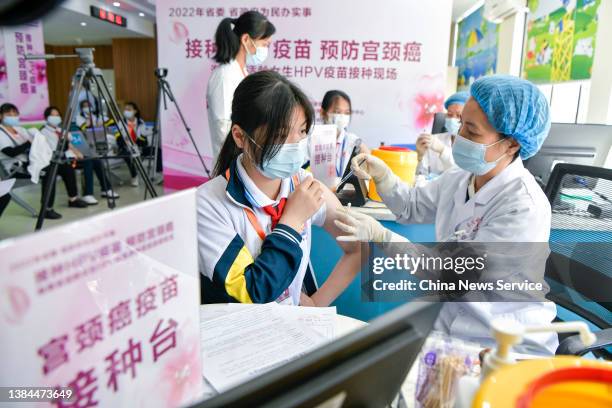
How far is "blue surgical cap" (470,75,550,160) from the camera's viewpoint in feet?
4.08

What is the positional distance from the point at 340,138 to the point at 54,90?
12807 mm

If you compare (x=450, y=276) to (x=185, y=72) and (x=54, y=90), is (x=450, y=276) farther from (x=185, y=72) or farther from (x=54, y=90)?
(x=54, y=90)

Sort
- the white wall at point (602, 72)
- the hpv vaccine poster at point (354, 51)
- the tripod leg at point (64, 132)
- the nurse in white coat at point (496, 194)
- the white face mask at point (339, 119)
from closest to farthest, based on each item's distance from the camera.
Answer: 1. the nurse in white coat at point (496, 194)
2. the tripod leg at point (64, 132)
3. the white face mask at point (339, 119)
4. the white wall at point (602, 72)
5. the hpv vaccine poster at point (354, 51)

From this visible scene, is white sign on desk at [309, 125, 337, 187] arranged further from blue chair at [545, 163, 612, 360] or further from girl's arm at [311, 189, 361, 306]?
blue chair at [545, 163, 612, 360]

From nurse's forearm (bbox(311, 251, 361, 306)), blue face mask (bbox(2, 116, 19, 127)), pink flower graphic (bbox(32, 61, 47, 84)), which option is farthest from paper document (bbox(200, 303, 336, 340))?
pink flower graphic (bbox(32, 61, 47, 84))

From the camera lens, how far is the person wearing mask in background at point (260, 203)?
1.11 meters

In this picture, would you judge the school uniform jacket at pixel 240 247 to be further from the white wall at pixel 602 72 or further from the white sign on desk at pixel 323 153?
the white wall at pixel 602 72

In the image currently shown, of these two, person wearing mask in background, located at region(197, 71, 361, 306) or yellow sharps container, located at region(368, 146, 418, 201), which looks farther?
yellow sharps container, located at region(368, 146, 418, 201)

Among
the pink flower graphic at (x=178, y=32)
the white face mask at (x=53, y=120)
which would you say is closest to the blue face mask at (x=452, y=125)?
the pink flower graphic at (x=178, y=32)

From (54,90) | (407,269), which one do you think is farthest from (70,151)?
(54,90)

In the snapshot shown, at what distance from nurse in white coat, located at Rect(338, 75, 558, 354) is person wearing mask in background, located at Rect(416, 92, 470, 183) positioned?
1471mm

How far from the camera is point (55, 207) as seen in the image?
16.5ft

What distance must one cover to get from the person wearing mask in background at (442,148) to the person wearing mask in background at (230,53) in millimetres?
1278

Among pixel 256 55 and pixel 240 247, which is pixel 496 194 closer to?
pixel 240 247
